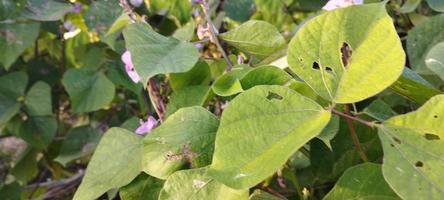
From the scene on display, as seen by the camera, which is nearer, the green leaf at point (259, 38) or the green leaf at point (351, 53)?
the green leaf at point (351, 53)

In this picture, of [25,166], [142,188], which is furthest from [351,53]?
[25,166]

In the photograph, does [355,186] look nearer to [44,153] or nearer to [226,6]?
[226,6]

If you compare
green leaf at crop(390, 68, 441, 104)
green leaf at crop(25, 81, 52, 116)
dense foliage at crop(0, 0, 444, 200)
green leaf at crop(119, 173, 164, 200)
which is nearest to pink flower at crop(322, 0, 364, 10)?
dense foliage at crop(0, 0, 444, 200)

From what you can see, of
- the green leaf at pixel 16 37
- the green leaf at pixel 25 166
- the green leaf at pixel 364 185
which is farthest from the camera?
the green leaf at pixel 25 166

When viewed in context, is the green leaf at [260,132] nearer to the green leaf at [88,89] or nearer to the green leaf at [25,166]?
the green leaf at [88,89]

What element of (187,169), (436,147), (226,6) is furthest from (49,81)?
(436,147)

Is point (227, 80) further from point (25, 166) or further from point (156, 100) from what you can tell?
point (25, 166)

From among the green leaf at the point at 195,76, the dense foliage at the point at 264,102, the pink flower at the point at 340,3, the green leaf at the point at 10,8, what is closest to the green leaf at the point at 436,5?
the dense foliage at the point at 264,102
